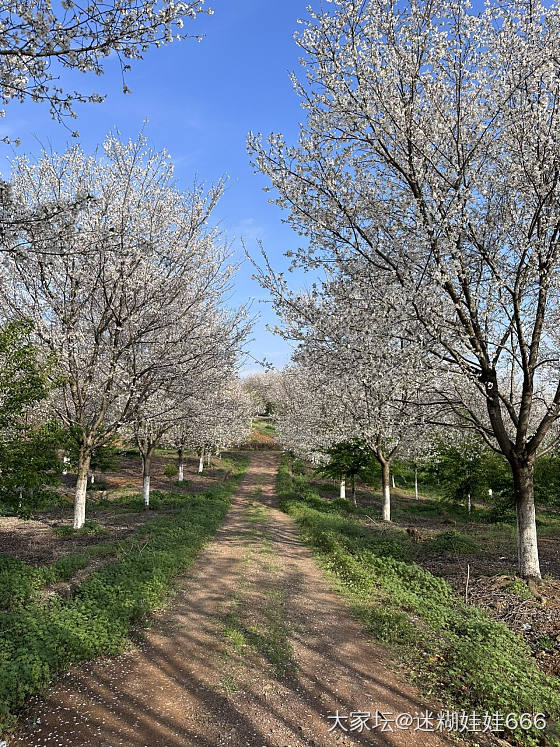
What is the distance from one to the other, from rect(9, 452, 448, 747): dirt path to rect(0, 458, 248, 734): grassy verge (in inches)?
9.5

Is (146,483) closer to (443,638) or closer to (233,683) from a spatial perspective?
(233,683)

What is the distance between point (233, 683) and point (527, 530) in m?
6.17

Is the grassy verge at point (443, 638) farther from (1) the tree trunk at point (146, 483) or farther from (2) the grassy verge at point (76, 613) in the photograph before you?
(1) the tree trunk at point (146, 483)

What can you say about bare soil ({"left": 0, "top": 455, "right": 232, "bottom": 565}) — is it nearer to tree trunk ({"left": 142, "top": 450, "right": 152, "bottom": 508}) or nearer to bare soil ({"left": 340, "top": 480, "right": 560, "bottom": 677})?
tree trunk ({"left": 142, "top": 450, "right": 152, "bottom": 508})

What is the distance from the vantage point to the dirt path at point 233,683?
4223 millimetres

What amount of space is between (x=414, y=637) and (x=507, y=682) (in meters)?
1.66

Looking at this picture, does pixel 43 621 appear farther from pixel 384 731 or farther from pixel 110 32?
pixel 110 32

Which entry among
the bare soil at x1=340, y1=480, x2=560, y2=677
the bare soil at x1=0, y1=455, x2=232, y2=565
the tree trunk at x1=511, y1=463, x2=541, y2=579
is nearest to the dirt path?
the bare soil at x1=340, y1=480, x2=560, y2=677

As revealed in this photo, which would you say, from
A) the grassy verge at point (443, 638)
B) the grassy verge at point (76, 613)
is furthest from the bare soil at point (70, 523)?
the grassy verge at point (443, 638)

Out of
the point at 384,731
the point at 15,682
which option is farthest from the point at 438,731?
the point at 15,682

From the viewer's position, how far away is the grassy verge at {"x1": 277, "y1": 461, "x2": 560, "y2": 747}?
4.65 m

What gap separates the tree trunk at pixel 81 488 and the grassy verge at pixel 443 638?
762cm

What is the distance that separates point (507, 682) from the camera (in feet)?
15.8

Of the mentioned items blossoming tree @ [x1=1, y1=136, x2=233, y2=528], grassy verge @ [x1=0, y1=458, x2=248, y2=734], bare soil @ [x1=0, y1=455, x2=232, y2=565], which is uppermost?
blossoming tree @ [x1=1, y1=136, x2=233, y2=528]
